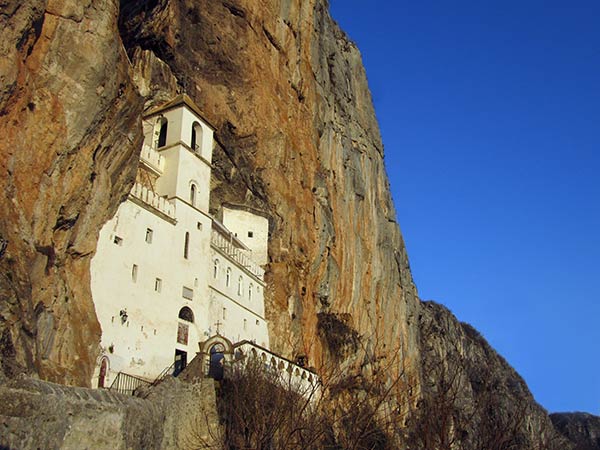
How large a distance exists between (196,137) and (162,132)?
77.6 inches

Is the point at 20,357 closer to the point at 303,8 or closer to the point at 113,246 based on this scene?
the point at 113,246

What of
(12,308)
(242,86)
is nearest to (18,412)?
(12,308)

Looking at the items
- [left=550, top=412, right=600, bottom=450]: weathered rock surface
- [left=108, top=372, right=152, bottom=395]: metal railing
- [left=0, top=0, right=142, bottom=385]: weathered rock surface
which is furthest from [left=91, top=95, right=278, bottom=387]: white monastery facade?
[left=550, top=412, right=600, bottom=450]: weathered rock surface

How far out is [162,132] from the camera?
37.7 meters

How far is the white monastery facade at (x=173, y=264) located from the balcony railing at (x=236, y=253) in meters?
0.07

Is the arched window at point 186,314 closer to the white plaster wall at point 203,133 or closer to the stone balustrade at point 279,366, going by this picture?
the stone balustrade at point 279,366

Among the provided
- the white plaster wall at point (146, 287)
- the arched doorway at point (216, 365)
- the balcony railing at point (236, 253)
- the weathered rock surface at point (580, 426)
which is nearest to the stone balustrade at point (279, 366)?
the arched doorway at point (216, 365)

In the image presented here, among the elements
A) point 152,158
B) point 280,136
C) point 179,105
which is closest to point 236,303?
point 152,158

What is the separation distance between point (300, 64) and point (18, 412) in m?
37.8

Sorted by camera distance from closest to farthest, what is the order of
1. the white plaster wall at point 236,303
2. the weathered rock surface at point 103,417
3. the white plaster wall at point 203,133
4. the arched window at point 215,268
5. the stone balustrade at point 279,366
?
1. the weathered rock surface at point 103,417
2. the stone balustrade at point 279,366
3. the white plaster wall at point 236,303
4. the arched window at point 215,268
5. the white plaster wall at point 203,133

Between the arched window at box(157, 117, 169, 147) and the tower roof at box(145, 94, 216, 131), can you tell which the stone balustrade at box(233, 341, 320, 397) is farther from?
the tower roof at box(145, 94, 216, 131)

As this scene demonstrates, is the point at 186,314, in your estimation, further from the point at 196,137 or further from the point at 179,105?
the point at 179,105

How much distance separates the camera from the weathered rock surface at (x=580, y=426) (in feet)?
372

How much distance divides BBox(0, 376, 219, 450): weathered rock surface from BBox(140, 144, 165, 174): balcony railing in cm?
1354
